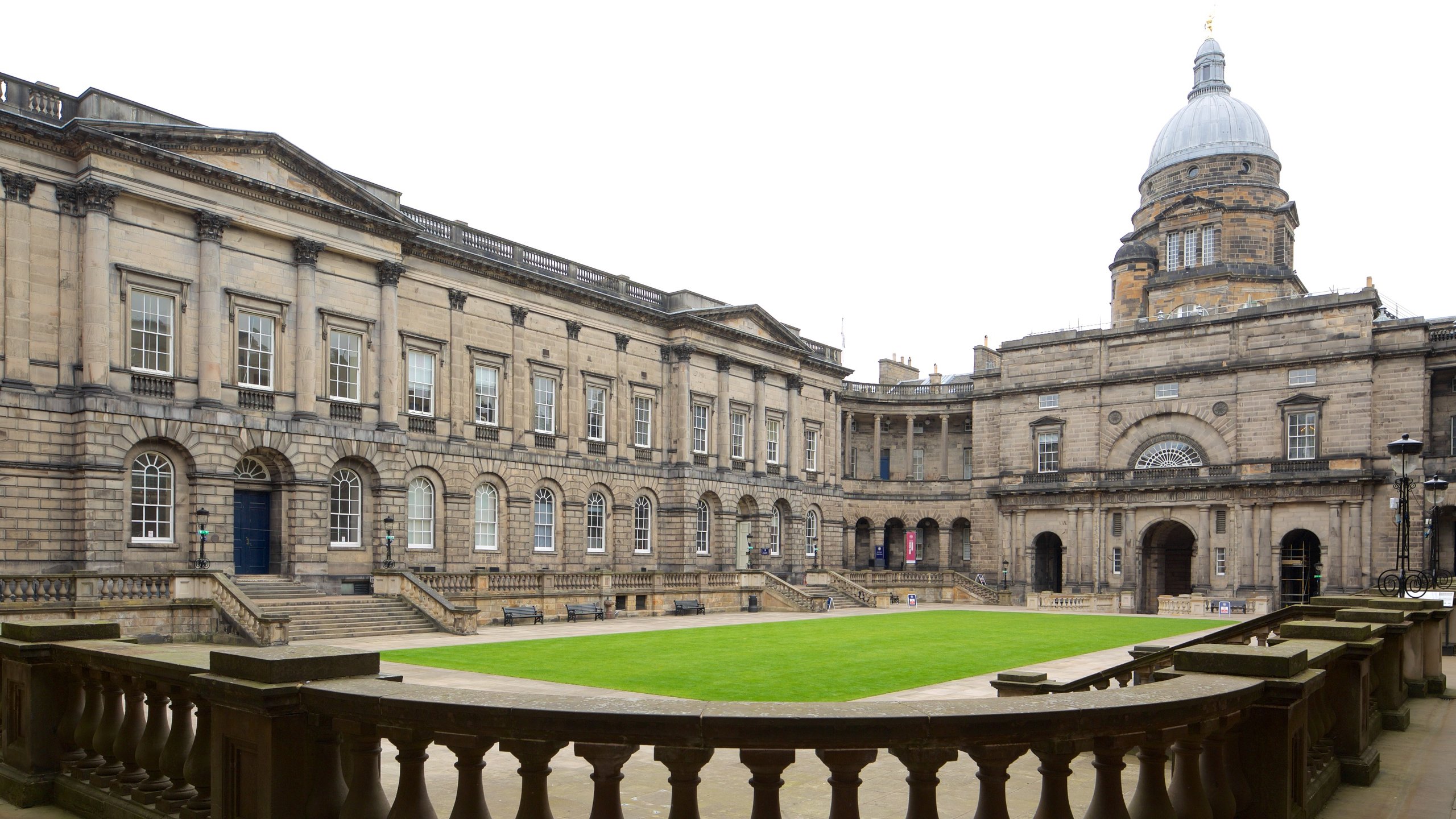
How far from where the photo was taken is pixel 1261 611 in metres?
45.8

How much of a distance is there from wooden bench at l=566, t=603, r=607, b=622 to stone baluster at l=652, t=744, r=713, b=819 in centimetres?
3072

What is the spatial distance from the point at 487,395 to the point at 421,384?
2.96 meters

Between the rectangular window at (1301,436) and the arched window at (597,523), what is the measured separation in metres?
32.5

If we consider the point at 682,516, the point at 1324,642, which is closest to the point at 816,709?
the point at 1324,642

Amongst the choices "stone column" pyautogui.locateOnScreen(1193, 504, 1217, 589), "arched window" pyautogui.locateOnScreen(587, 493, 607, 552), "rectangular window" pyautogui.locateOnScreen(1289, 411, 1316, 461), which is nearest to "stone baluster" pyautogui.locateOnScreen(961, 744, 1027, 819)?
Result: "arched window" pyautogui.locateOnScreen(587, 493, 607, 552)

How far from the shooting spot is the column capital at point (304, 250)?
102 feet

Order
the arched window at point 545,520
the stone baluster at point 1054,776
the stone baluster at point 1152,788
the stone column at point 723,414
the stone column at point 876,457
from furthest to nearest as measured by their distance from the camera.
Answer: the stone column at point 876,457, the stone column at point 723,414, the arched window at point 545,520, the stone baluster at point 1152,788, the stone baluster at point 1054,776

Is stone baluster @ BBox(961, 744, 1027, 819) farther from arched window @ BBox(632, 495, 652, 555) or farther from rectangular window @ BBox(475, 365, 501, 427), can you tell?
arched window @ BBox(632, 495, 652, 555)

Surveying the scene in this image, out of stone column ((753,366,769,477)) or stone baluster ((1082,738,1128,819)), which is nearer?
stone baluster ((1082,738,1128,819))

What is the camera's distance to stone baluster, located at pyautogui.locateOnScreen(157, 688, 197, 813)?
559cm

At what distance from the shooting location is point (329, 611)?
27797 mm

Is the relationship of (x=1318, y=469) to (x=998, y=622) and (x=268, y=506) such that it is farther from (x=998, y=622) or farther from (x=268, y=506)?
(x=268, y=506)

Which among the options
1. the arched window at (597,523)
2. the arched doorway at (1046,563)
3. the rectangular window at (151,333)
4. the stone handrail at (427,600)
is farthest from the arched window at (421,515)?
the arched doorway at (1046,563)

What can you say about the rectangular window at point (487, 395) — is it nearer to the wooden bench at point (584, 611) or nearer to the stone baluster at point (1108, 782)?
the wooden bench at point (584, 611)
